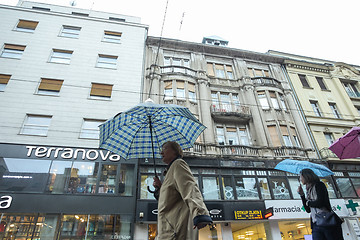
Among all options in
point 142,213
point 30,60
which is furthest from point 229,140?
point 30,60

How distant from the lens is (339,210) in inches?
537

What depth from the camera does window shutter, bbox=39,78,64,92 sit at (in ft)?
45.9

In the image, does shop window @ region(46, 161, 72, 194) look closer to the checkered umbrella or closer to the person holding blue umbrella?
the checkered umbrella

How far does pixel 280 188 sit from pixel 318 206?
1167 cm

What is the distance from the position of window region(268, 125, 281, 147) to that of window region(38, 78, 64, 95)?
1557 centimetres

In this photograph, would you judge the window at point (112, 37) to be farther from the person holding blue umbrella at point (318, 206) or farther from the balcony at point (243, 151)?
the person holding blue umbrella at point (318, 206)

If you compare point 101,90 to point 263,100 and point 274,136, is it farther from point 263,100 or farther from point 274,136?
point 274,136

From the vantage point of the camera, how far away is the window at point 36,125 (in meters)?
12.2

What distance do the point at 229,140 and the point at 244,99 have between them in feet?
13.7

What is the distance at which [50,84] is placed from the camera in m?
14.2

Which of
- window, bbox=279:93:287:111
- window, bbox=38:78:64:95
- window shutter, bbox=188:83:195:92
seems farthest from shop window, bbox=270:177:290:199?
window, bbox=38:78:64:95

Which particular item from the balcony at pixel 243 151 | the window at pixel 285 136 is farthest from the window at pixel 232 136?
the window at pixel 285 136

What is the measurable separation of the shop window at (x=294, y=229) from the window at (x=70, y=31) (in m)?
20.2

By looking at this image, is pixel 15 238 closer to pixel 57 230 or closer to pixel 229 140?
pixel 57 230
